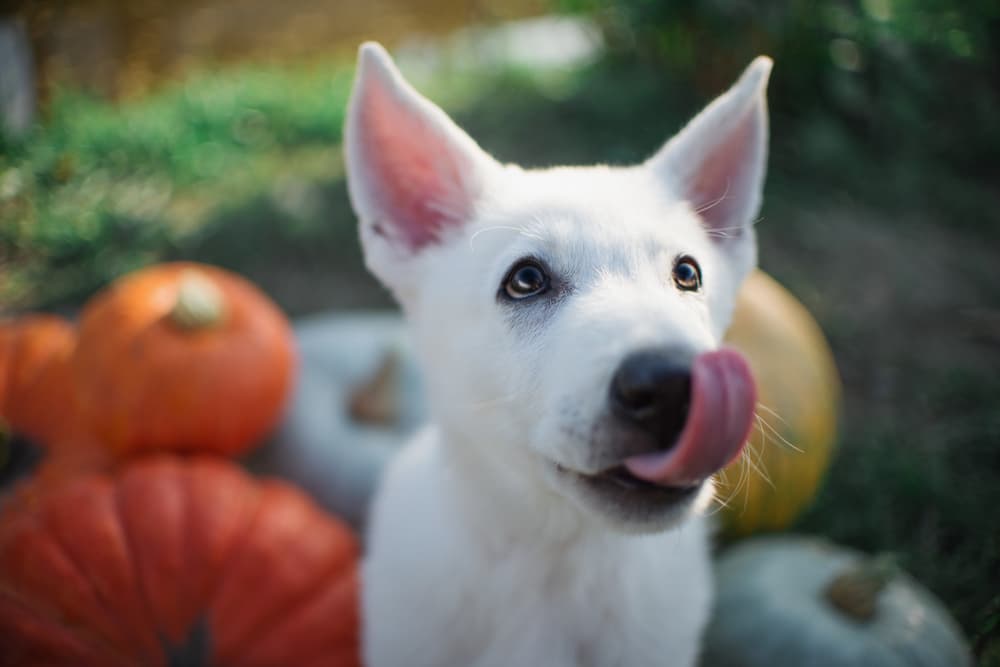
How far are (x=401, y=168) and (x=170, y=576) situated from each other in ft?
5.19

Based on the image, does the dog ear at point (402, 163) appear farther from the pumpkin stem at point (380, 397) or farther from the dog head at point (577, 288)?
the pumpkin stem at point (380, 397)

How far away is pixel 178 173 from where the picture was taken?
469cm

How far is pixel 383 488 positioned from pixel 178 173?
3.24 metres

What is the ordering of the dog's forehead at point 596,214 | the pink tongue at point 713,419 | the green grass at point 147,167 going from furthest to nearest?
the green grass at point 147,167
the dog's forehead at point 596,214
the pink tongue at point 713,419

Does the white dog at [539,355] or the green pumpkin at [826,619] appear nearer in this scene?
the white dog at [539,355]

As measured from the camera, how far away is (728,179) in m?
2.01

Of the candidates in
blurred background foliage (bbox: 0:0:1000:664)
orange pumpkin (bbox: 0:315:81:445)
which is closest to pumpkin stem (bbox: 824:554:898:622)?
blurred background foliage (bbox: 0:0:1000:664)

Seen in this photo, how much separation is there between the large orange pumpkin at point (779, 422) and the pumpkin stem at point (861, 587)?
1.54ft

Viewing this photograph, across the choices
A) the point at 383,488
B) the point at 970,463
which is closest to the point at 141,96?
the point at 383,488

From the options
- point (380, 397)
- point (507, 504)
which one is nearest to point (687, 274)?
point (507, 504)

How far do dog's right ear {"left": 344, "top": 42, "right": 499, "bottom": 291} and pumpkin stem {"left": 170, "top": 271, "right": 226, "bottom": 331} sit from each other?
48.9 inches

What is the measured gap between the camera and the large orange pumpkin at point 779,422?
9.30 feet

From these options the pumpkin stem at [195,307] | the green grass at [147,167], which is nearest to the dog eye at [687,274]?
the pumpkin stem at [195,307]

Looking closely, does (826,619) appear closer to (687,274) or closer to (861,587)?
(861,587)
